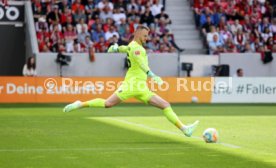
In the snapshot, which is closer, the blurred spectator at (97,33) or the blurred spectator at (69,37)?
the blurred spectator at (69,37)

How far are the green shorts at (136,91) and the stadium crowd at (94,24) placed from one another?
20.0m

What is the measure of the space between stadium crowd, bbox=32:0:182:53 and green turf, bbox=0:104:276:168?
9561 mm

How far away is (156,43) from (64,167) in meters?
27.5

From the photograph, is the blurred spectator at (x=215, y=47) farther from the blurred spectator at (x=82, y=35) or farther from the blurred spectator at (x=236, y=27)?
the blurred spectator at (x=82, y=35)

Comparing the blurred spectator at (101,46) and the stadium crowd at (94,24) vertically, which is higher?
the stadium crowd at (94,24)

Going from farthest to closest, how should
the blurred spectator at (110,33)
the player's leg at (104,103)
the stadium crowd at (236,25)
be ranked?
the stadium crowd at (236,25), the blurred spectator at (110,33), the player's leg at (104,103)

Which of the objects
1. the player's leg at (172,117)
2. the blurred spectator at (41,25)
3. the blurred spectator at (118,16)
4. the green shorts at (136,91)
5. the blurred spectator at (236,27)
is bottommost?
the player's leg at (172,117)

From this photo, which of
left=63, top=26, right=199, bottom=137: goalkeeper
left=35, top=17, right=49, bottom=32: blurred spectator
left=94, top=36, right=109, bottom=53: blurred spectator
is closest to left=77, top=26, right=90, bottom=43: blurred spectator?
left=94, top=36, right=109, bottom=53: blurred spectator

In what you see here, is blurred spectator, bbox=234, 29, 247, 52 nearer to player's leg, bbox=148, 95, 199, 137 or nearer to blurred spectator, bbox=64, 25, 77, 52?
blurred spectator, bbox=64, 25, 77, 52

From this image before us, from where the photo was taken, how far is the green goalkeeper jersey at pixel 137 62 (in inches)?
708

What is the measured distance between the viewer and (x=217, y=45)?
135 ft

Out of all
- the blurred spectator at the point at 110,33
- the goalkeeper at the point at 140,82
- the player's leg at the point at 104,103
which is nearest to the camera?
the goalkeeper at the point at 140,82

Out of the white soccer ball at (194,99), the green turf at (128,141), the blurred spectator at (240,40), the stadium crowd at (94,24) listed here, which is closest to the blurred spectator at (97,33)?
the stadium crowd at (94,24)

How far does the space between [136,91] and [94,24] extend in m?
21.7
